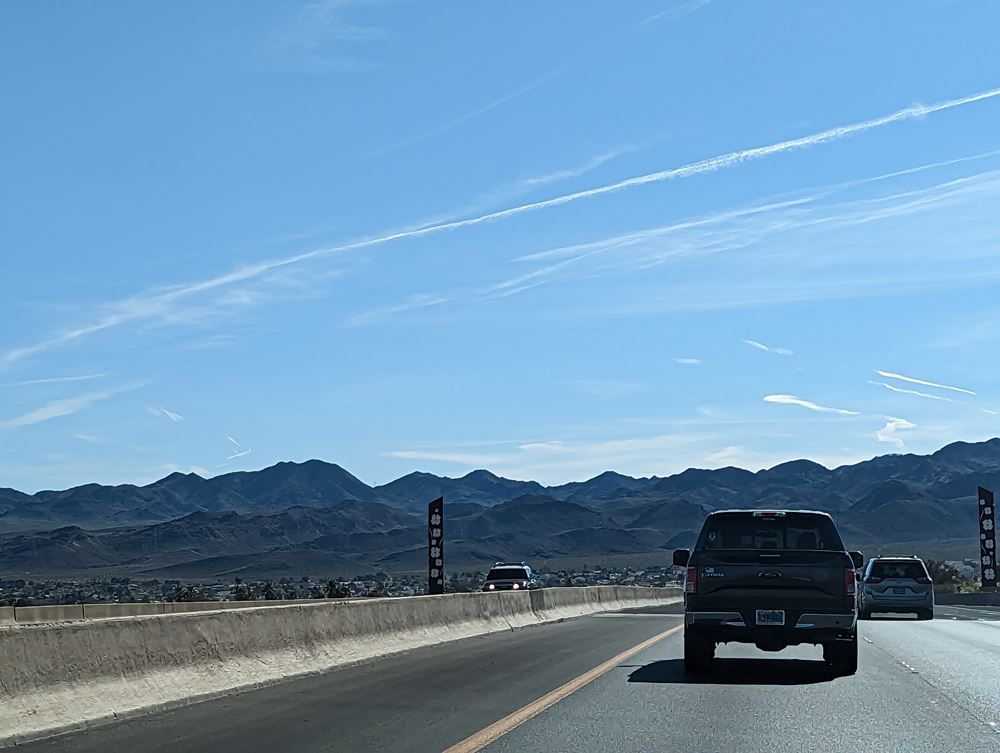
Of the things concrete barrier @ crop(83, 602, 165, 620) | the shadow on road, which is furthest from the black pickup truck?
concrete barrier @ crop(83, 602, 165, 620)

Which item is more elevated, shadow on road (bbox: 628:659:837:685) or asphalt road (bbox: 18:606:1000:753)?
shadow on road (bbox: 628:659:837:685)

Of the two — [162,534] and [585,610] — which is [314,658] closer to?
[585,610]

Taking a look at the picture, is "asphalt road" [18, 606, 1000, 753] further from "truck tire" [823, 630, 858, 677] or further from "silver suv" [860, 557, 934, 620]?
"silver suv" [860, 557, 934, 620]

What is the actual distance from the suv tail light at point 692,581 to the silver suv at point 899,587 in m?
22.4

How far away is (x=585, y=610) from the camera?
43.9 meters

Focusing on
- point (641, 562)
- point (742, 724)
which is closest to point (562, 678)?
point (742, 724)

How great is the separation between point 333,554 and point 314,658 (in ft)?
518

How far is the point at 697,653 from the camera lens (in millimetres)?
18172

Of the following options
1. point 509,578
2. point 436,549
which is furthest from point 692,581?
point 509,578

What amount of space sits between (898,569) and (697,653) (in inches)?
903

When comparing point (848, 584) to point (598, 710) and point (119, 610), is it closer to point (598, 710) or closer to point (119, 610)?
point (598, 710)

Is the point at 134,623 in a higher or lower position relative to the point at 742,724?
higher

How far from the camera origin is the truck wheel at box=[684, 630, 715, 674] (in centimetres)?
1805

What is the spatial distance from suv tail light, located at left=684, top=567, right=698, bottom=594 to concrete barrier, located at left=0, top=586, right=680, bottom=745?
480 cm
